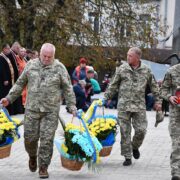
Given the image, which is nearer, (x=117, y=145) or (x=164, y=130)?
(x=117, y=145)

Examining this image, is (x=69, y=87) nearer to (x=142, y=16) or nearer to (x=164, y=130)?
(x=164, y=130)

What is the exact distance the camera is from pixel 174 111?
870 centimetres

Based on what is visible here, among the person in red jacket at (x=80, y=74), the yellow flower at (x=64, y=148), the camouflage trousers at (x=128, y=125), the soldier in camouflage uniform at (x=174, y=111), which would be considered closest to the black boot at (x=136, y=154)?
the camouflage trousers at (x=128, y=125)

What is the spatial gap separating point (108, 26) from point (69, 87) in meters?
21.7

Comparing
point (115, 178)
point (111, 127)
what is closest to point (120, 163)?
point (111, 127)

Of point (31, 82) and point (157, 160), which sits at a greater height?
point (31, 82)

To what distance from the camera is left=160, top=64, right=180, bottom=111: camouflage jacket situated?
8.68 m

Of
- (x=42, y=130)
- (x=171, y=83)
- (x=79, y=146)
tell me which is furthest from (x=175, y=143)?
(x=42, y=130)

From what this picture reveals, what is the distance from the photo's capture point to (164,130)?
53.3 ft

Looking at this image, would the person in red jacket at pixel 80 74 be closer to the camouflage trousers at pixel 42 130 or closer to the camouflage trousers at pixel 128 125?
the camouflage trousers at pixel 128 125

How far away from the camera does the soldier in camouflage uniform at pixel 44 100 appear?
9.04 metres

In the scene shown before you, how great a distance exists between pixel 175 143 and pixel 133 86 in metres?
1.91

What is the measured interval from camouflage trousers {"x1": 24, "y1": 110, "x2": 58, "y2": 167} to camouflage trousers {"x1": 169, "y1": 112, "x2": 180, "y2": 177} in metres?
1.62

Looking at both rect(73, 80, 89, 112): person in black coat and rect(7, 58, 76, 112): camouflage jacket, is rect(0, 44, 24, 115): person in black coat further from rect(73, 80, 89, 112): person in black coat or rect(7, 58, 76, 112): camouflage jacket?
rect(7, 58, 76, 112): camouflage jacket
